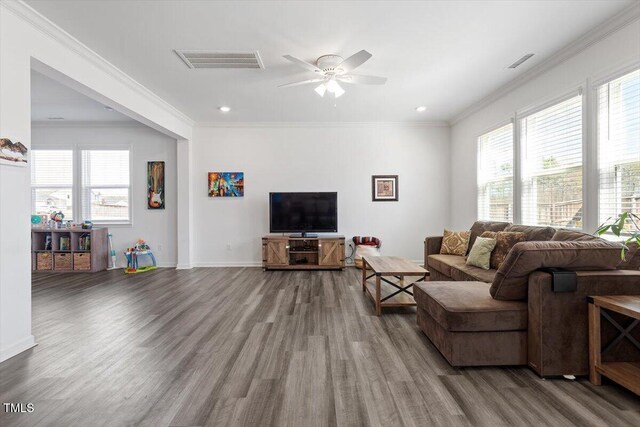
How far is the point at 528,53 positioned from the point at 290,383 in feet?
A: 13.0

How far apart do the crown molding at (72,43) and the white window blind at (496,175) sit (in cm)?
515

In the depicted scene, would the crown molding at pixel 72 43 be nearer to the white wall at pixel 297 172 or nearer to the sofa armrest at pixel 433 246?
the white wall at pixel 297 172

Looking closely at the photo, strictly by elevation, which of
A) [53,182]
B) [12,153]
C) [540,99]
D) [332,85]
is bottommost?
[12,153]

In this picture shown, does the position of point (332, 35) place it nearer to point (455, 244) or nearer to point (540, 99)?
point (540, 99)

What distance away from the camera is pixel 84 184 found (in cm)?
577

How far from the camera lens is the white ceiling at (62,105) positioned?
4040 millimetres

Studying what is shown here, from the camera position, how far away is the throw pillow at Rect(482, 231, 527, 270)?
335 cm

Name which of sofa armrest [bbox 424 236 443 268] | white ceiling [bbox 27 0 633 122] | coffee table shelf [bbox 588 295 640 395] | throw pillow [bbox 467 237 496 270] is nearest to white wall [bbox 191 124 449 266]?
sofa armrest [bbox 424 236 443 268]

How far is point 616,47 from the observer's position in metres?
2.63

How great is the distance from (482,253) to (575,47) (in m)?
2.32

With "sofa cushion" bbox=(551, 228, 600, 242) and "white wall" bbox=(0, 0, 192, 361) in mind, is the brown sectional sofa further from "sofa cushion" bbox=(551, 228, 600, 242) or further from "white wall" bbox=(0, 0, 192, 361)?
"white wall" bbox=(0, 0, 192, 361)

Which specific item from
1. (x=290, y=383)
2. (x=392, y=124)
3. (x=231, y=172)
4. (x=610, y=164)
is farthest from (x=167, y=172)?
(x=610, y=164)

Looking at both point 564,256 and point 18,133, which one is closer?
point 564,256

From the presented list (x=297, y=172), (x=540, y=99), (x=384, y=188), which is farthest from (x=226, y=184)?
(x=540, y=99)
